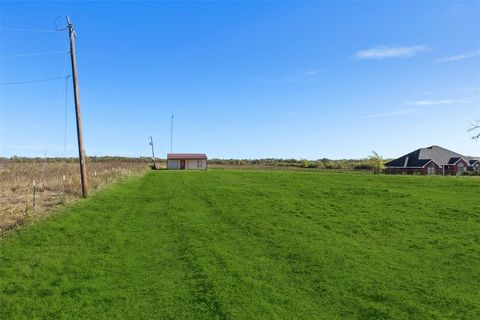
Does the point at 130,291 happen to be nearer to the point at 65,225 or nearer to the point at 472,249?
the point at 65,225

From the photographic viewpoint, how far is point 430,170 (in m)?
74.1

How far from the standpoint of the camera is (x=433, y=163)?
74.7 m

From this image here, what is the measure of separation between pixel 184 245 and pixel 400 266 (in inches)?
287

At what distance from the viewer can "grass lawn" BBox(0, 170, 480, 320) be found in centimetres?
888

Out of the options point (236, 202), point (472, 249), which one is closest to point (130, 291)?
point (472, 249)

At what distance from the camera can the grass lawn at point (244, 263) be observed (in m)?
8.88

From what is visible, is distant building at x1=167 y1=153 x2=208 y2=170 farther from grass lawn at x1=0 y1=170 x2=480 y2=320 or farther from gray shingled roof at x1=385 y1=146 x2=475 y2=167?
grass lawn at x1=0 y1=170 x2=480 y2=320

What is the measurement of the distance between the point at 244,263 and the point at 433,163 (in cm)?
7394

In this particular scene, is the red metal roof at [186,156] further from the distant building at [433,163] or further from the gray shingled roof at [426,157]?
the gray shingled roof at [426,157]

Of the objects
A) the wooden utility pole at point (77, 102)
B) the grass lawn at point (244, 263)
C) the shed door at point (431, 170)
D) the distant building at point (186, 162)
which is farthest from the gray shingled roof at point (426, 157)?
the wooden utility pole at point (77, 102)

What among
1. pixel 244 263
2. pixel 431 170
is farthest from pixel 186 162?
pixel 244 263

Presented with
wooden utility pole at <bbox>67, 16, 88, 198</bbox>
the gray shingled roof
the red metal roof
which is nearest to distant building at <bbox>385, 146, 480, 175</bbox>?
the gray shingled roof

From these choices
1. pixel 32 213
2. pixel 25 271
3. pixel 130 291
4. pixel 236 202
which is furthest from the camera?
pixel 236 202

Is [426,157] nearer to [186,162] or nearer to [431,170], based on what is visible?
[431,170]
